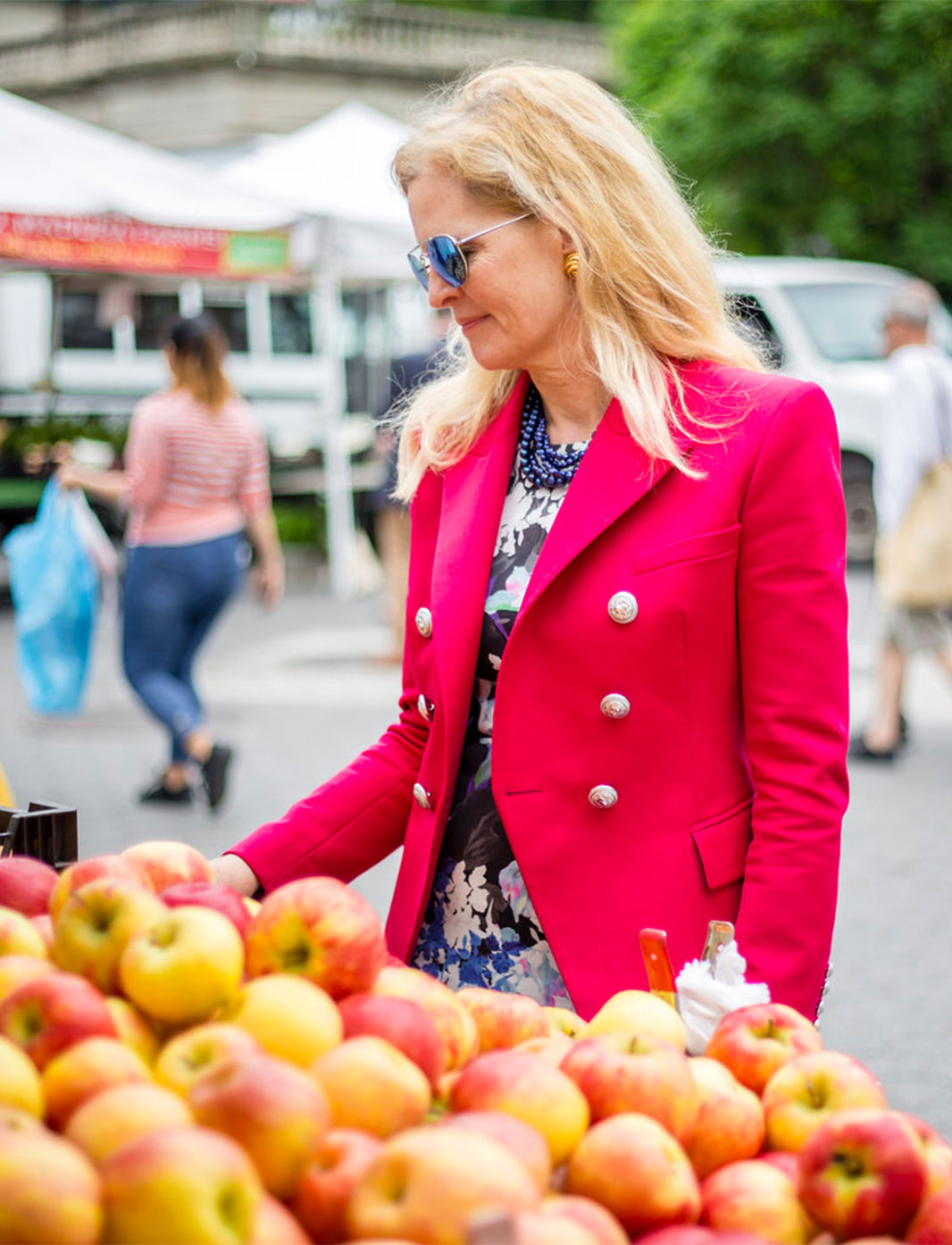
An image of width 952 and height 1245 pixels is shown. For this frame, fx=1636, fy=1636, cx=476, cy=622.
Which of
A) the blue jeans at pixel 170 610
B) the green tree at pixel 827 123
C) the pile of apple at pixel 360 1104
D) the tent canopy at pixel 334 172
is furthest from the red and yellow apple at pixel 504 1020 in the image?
the green tree at pixel 827 123

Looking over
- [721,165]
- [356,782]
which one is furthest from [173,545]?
[721,165]

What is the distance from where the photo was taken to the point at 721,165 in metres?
21.3

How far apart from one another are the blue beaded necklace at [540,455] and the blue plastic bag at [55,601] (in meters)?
5.90

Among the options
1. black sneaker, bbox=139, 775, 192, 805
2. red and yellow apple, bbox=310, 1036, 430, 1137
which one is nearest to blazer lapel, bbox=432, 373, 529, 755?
red and yellow apple, bbox=310, 1036, 430, 1137

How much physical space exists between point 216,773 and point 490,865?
454 cm

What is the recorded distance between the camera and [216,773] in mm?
6684

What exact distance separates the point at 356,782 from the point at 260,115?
26303mm

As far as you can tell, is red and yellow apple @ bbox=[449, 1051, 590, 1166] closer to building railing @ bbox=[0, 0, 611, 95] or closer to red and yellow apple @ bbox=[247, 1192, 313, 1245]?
red and yellow apple @ bbox=[247, 1192, 313, 1245]

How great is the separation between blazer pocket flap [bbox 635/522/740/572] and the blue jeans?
16.1 ft

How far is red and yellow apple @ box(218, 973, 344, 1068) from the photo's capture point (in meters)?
1.42

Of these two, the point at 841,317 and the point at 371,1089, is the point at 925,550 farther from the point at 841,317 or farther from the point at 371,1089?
the point at 841,317

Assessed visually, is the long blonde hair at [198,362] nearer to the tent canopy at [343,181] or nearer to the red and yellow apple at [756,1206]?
the tent canopy at [343,181]

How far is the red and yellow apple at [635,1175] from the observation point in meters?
1.34

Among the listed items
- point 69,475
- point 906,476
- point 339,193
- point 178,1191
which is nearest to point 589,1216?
point 178,1191
